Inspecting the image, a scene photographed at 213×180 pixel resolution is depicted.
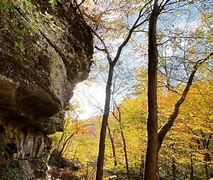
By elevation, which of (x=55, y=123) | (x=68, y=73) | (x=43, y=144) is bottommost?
(x=43, y=144)

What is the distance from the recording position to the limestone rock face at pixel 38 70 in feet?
20.0

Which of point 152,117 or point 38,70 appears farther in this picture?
point 152,117

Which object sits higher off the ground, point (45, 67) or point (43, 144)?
point (45, 67)

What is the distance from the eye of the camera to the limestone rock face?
6.09 m

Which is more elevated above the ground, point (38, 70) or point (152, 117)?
point (38, 70)

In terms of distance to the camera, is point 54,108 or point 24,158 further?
point 24,158

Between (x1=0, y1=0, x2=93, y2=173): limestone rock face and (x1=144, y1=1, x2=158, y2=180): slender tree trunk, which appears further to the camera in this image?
(x1=144, y1=1, x2=158, y2=180): slender tree trunk

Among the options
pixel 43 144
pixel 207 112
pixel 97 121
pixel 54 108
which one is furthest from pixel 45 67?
pixel 97 121

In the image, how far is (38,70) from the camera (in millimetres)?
7145

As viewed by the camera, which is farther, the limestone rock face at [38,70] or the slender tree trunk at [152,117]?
the slender tree trunk at [152,117]

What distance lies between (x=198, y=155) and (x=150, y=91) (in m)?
12.5

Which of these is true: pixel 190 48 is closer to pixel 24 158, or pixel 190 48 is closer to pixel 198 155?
pixel 24 158

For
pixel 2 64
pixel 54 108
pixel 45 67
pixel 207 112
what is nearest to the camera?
pixel 2 64

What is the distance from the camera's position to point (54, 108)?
8352mm
